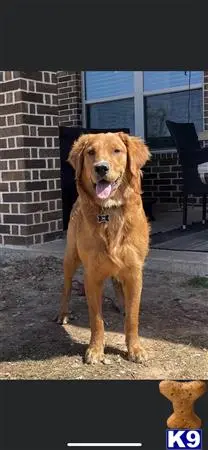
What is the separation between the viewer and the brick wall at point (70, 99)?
29.8ft

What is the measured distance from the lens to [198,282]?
434 cm

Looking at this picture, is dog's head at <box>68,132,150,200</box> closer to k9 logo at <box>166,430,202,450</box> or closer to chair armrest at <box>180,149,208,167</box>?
k9 logo at <box>166,430,202,450</box>

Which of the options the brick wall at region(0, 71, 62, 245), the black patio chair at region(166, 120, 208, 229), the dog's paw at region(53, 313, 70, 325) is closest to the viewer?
the dog's paw at region(53, 313, 70, 325)

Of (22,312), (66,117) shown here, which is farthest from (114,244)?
(66,117)

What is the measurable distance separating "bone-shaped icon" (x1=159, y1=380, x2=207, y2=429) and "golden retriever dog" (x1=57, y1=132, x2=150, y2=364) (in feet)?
2.47

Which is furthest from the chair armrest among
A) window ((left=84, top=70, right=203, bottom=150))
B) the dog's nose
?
the dog's nose

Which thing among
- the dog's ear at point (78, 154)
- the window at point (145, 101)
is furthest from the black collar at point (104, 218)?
the window at point (145, 101)

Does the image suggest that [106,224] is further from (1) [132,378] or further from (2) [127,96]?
(2) [127,96]

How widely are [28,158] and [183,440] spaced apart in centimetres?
413

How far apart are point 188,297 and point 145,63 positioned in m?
2.23

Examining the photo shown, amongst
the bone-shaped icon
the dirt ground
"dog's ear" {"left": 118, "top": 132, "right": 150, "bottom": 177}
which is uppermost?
"dog's ear" {"left": 118, "top": 132, "right": 150, "bottom": 177}

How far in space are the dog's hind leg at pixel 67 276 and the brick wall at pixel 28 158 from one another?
2.23 meters

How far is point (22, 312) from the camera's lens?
3943mm

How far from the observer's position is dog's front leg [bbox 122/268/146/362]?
2.94 meters
